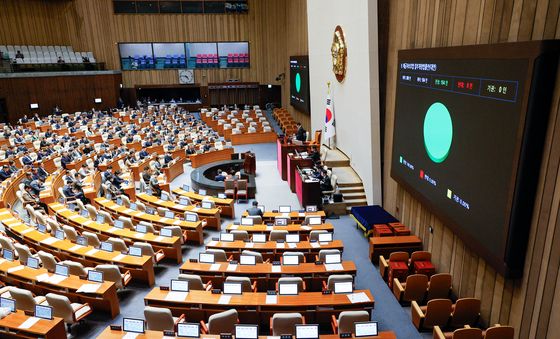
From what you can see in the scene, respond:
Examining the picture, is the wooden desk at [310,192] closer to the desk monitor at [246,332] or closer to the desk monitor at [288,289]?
the desk monitor at [288,289]

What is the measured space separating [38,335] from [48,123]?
2128 centimetres

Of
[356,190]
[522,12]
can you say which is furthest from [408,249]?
[522,12]

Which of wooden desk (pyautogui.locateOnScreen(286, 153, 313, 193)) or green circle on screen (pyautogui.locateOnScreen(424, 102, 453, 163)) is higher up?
green circle on screen (pyautogui.locateOnScreen(424, 102, 453, 163))

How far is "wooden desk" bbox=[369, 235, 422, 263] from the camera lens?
934cm

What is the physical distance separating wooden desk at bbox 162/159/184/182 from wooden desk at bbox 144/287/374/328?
397 inches

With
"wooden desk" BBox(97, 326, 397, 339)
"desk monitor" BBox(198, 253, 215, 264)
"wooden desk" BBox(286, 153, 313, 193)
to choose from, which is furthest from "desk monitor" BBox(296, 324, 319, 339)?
"wooden desk" BBox(286, 153, 313, 193)

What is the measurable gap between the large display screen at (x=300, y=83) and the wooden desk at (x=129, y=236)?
14.2m

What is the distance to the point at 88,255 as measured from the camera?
27.8ft

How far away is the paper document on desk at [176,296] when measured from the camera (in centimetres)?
671

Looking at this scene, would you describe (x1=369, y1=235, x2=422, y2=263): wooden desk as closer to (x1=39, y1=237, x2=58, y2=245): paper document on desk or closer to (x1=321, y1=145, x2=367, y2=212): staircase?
(x1=321, y1=145, x2=367, y2=212): staircase

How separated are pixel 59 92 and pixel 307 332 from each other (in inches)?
1110

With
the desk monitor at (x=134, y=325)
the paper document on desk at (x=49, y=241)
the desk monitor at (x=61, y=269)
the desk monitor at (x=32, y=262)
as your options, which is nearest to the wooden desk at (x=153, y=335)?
the desk monitor at (x=134, y=325)

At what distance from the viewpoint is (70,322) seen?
21.9 feet

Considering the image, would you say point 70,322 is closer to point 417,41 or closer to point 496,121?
point 496,121
